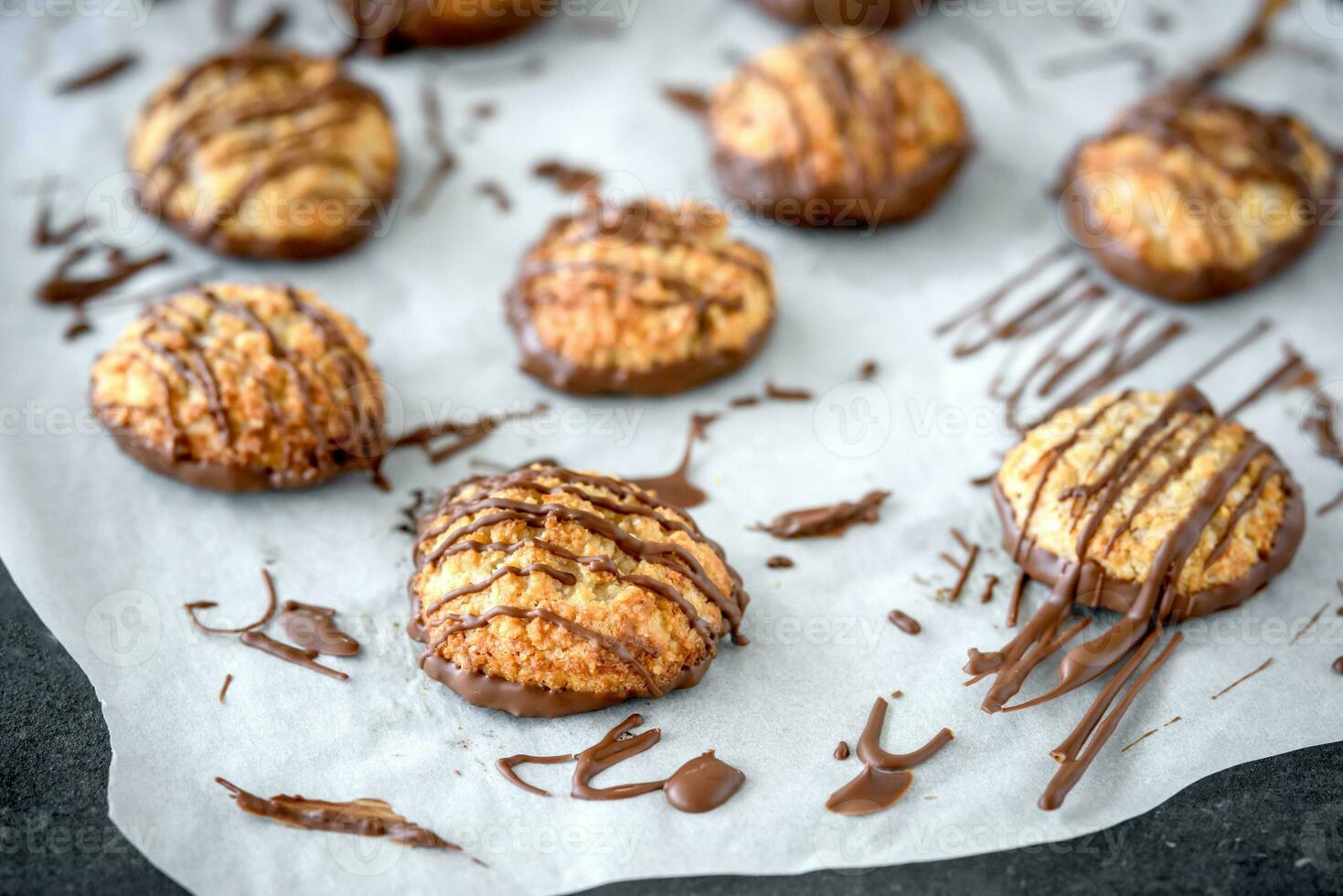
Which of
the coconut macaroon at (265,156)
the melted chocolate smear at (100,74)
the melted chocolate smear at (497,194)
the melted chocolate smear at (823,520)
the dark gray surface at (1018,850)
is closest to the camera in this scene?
the dark gray surface at (1018,850)

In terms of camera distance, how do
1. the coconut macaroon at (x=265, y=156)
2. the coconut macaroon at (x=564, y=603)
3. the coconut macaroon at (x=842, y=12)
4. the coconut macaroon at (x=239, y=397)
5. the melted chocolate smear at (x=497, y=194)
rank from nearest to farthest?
the coconut macaroon at (x=564, y=603)
the coconut macaroon at (x=239, y=397)
the coconut macaroon at (x=265, y=156)
the melted chocolate smear at (x=497, y=194)
the coconut macaroon at (x=842, y=12)

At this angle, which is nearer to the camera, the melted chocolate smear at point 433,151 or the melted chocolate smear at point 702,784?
the melted chocolate smear at point 702,784

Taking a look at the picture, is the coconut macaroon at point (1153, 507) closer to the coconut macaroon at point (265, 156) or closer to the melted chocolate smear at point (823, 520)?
the melted chocolate smear at point (823, 520)

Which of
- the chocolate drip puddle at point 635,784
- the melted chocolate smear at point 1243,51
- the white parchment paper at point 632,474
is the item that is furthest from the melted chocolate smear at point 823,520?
the melted chocolate smear at point 1243,51

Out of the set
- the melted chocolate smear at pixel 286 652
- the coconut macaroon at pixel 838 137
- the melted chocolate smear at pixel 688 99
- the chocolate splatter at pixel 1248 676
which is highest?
the coconut macaroon at pixel 838 137

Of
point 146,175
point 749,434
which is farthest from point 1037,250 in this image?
point 146,175

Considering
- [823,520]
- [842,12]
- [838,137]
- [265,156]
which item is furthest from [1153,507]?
[265,156]

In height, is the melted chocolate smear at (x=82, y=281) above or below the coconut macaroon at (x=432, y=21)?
below
